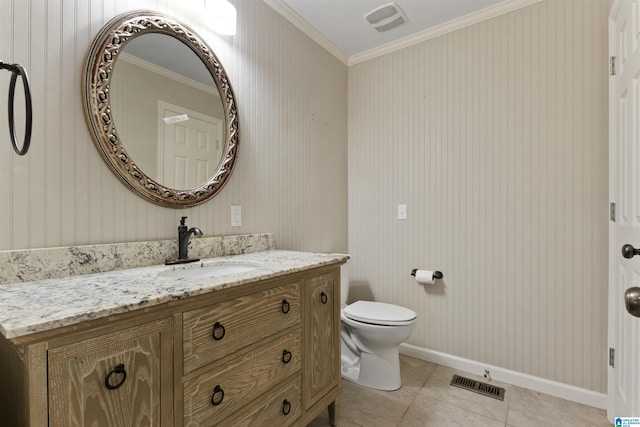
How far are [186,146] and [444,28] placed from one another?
1994mm

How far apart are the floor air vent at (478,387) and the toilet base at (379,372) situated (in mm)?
401

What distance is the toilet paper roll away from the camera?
2.22 metres

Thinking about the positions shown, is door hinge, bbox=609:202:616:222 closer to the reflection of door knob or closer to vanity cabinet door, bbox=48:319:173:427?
the reflection of door knob

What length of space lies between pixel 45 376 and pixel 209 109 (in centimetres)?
131

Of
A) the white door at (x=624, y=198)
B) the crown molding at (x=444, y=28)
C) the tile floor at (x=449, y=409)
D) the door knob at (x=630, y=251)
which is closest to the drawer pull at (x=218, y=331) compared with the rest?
the tile floor at (x=449, y=409)

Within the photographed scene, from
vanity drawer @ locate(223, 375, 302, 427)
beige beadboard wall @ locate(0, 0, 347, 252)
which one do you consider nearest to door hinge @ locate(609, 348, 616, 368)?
vanity drawer @ locate(223, 375, 302, 427)

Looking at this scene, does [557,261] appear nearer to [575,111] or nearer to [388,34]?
[575,111]

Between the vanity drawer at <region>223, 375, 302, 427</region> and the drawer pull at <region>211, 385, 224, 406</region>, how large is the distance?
0.27ft

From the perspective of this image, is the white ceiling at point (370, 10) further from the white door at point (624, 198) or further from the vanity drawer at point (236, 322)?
the vanity drawer at point (236, 322)

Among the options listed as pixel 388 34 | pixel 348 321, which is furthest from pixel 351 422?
pixel 388 34

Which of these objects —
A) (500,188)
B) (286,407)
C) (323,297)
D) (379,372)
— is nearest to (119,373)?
(286,407)

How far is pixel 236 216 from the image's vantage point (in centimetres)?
173

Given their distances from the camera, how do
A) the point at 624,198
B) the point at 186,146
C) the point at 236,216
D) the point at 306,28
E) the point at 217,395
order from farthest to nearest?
the point at 306,28 → the point at 236,216 → the point at 186,146 → the point at 624,198 → the point at 217,395

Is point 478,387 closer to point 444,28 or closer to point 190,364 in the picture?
point 190,364
